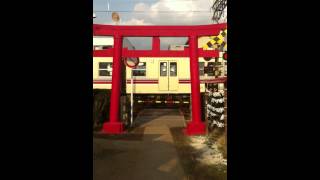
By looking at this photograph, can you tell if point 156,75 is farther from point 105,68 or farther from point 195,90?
point 195,90

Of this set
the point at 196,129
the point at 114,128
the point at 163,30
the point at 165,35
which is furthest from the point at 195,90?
the point at 114,128

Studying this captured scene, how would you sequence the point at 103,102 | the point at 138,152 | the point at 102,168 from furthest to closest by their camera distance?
1. the point at 103,102
2. the point at 138,152
3. the point at 102,168

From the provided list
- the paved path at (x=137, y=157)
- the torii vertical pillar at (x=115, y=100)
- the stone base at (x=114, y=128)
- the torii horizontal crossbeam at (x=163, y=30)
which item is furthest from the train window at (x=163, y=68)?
the stone base at (x=114, y=128)

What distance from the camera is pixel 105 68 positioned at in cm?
1507

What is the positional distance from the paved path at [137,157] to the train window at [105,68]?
6616 millimetres

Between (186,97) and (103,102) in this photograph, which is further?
(186,97)

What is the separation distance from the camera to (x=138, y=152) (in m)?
6.50

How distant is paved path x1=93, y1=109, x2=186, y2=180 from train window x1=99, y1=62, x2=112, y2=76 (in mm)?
6616

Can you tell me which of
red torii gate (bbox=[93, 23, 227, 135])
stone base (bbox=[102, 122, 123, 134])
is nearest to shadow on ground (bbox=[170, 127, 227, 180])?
red torii gate (bbox=[93, 23, 227, 135])

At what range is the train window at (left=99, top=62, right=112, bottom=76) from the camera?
15000 millimetres

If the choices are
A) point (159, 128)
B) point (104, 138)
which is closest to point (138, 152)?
point (104, 138)
